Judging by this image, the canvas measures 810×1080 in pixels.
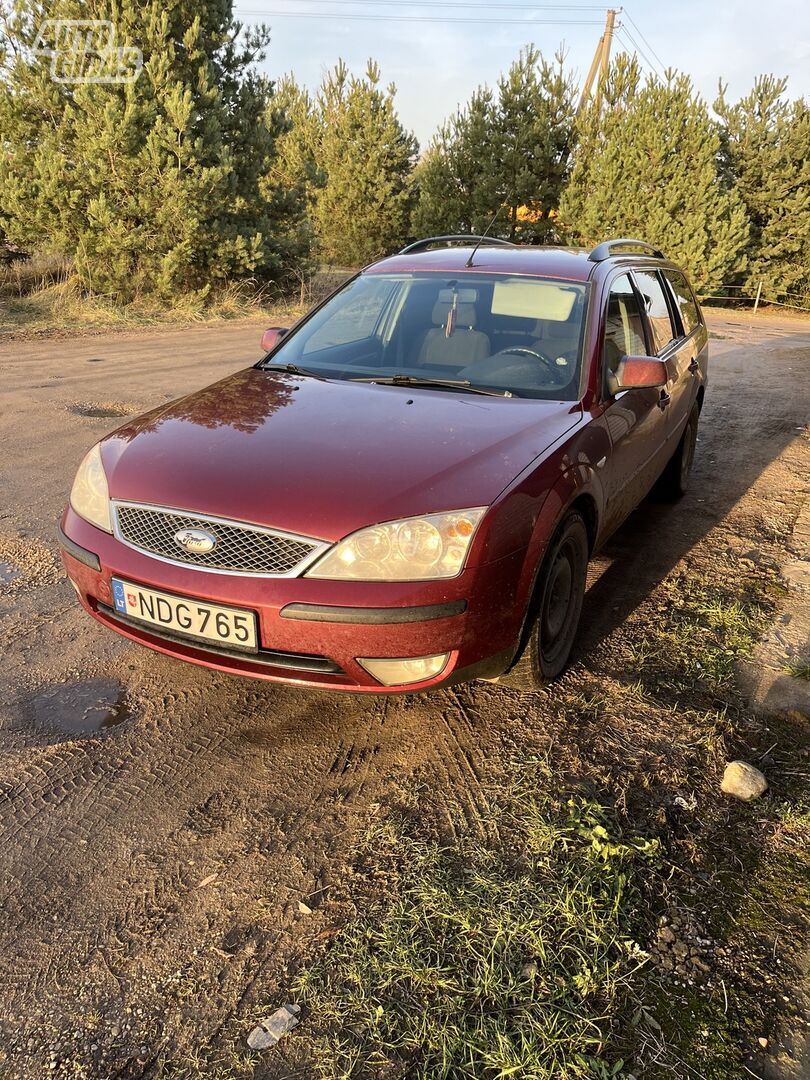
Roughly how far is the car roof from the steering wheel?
1.68 ft

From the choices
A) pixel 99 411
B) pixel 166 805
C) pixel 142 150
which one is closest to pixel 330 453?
pixel 166 805

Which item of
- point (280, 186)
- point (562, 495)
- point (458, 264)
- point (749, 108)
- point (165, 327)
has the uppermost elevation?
point (749, 108)

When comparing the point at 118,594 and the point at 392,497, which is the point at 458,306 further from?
the point at 118,594

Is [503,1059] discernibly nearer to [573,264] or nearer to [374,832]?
[374,832]

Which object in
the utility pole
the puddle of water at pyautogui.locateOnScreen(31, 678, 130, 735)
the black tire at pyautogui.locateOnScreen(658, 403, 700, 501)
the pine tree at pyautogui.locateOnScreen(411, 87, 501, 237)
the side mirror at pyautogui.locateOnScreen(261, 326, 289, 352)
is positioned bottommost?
the puddle of water at pyautogui.locateOnScreen(31, 678, 130, 735)

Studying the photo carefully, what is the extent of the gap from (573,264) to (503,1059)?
3388mm

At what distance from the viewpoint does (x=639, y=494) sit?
4.05m

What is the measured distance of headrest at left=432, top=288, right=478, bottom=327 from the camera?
357cm

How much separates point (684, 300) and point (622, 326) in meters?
2.10

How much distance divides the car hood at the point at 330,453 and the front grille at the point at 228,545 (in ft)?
0.12

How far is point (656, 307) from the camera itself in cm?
454

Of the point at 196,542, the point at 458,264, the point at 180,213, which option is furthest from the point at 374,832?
the point at 180,213

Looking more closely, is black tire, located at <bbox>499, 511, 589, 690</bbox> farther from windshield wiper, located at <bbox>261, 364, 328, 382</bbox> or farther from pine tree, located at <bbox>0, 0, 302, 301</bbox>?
pine tree, located at <bbox>0, 0, 302, 301</bbox>

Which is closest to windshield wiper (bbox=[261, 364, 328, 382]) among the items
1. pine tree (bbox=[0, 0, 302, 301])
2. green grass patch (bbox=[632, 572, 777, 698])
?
green grass patch (bbox=[632, 572, 777, 698])
